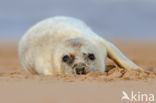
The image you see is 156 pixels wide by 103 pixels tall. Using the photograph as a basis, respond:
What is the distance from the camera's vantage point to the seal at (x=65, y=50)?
7250 millimetres

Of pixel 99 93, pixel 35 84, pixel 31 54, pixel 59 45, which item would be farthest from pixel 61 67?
pixel 99 93

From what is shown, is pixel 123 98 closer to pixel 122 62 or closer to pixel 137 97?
pixel 137 97

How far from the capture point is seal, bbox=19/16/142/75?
7250 millimetres

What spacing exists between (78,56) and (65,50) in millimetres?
381

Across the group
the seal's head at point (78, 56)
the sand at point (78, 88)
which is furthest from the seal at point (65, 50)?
the sand at point (78, 88)

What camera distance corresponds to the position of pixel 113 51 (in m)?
8.02

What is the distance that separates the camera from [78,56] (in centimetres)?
716

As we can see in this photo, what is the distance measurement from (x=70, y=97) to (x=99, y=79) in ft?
5.09

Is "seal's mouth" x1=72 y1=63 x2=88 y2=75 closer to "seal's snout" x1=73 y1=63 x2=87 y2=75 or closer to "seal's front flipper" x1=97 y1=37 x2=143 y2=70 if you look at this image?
"seal's snout" x1=73 y1=63 x2=87 y2=75

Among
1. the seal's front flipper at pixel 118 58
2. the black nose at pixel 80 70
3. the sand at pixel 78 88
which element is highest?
the seal's front flipper at pixel 118 58

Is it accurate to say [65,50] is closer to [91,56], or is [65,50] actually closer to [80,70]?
[91,56]

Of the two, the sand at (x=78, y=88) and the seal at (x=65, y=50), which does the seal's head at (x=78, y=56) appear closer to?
the seal at (x=65, y=50)

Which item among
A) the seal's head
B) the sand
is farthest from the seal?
the sand

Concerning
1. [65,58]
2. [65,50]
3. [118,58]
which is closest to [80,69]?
[65,58]
